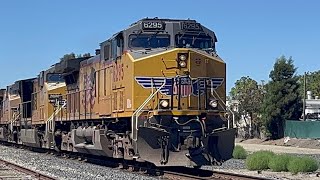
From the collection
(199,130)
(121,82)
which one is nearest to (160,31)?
(121,82)

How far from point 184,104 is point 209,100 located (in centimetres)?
75

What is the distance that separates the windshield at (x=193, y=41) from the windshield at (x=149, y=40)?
327 millimetres

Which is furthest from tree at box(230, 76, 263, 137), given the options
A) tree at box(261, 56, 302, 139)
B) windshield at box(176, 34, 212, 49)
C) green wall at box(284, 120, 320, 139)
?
windshield at box(176, 34, 212, 49)

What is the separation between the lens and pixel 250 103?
6212 centimetres

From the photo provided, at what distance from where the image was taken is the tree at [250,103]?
61.8 metres

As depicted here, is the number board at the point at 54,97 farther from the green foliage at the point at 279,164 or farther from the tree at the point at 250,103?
the tree at the point at 250,103

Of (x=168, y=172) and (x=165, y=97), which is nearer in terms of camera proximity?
(x=165, y=97)

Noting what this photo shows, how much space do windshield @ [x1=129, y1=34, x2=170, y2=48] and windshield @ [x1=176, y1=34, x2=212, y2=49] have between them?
1.07 ft

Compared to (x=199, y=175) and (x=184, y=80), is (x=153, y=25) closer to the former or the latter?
(x=184, y=80)

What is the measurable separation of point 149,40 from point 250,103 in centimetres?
4694

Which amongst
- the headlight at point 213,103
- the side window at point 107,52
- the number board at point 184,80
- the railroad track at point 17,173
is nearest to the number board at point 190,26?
the number board at point 184,80

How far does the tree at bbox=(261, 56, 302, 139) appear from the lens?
5506 cm

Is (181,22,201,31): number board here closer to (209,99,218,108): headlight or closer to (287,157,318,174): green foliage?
(209,99,218,108): headlight

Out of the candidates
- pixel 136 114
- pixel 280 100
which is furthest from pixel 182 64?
pixel 280 100
